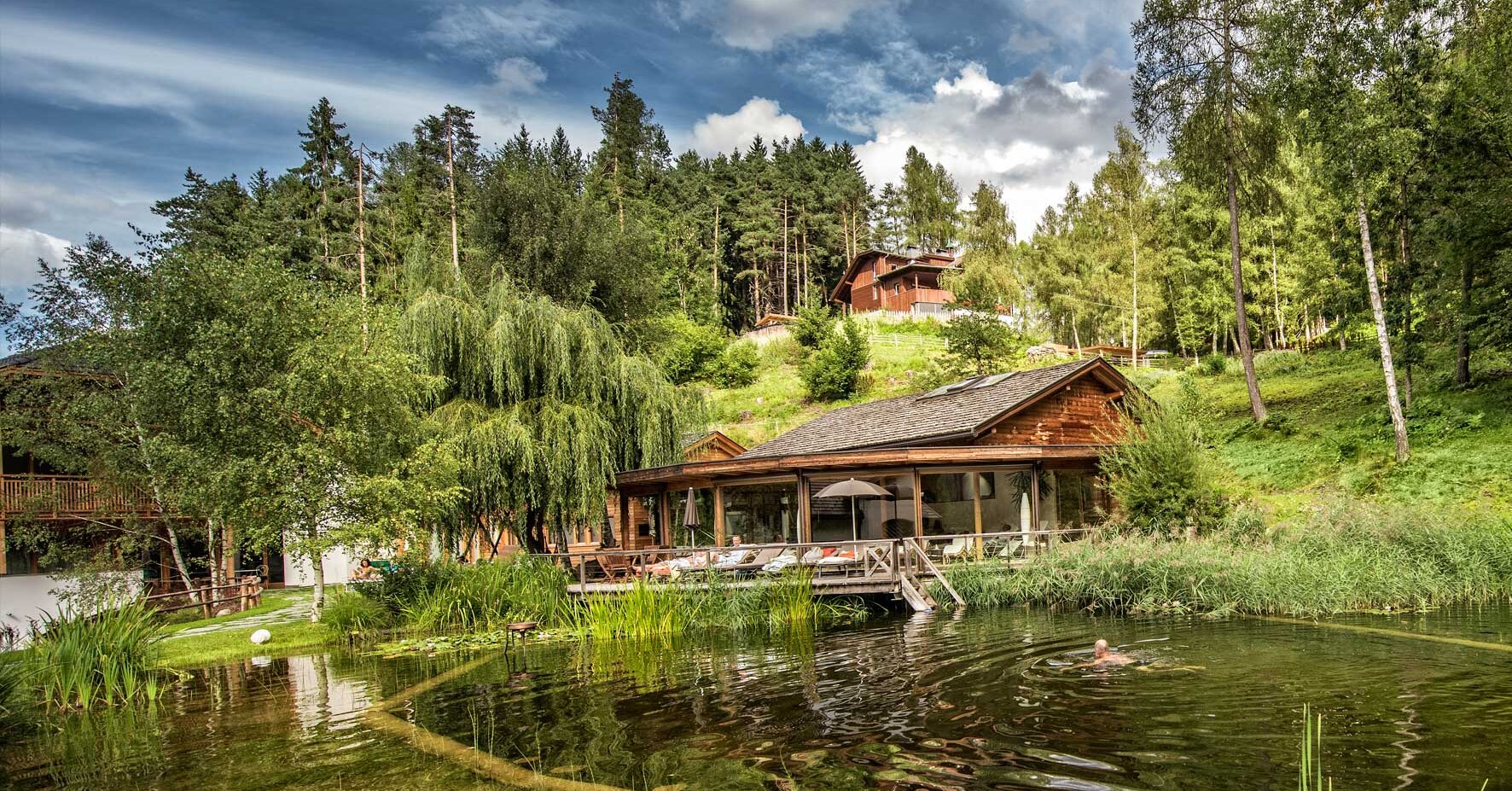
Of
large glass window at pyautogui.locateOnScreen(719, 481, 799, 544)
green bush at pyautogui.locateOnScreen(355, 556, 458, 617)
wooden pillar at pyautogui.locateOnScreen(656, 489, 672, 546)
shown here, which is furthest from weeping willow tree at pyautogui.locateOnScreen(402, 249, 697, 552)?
large glass window at pyautogui.locateOnScreen(719, 481, 799, 544)

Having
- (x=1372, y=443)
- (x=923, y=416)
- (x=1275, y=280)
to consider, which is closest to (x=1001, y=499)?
(x=923, y=416)

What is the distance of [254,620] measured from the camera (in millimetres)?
18219

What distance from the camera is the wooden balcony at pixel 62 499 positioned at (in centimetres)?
2086

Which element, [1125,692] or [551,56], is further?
[551,56]

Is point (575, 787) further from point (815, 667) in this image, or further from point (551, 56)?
point (551, 56)

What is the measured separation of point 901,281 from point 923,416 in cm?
3550

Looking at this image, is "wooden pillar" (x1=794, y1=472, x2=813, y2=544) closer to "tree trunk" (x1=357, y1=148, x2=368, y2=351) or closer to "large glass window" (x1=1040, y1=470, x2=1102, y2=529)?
"large glass window" (x1=1040, y1=470, x2=1102, y2=529)

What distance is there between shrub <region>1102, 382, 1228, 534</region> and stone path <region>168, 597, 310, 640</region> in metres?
17.3

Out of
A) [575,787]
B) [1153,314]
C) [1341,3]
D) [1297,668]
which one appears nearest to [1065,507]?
[1297,668]

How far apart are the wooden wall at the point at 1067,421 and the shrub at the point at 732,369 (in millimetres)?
25711

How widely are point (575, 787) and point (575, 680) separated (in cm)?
481

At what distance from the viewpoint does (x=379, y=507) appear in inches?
626

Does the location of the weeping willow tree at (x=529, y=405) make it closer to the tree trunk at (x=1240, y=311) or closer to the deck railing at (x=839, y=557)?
the deck railing at (x=839, y=557)

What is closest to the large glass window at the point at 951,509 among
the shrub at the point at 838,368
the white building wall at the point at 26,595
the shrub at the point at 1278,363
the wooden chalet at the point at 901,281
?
the shrub at the point at 838,368
